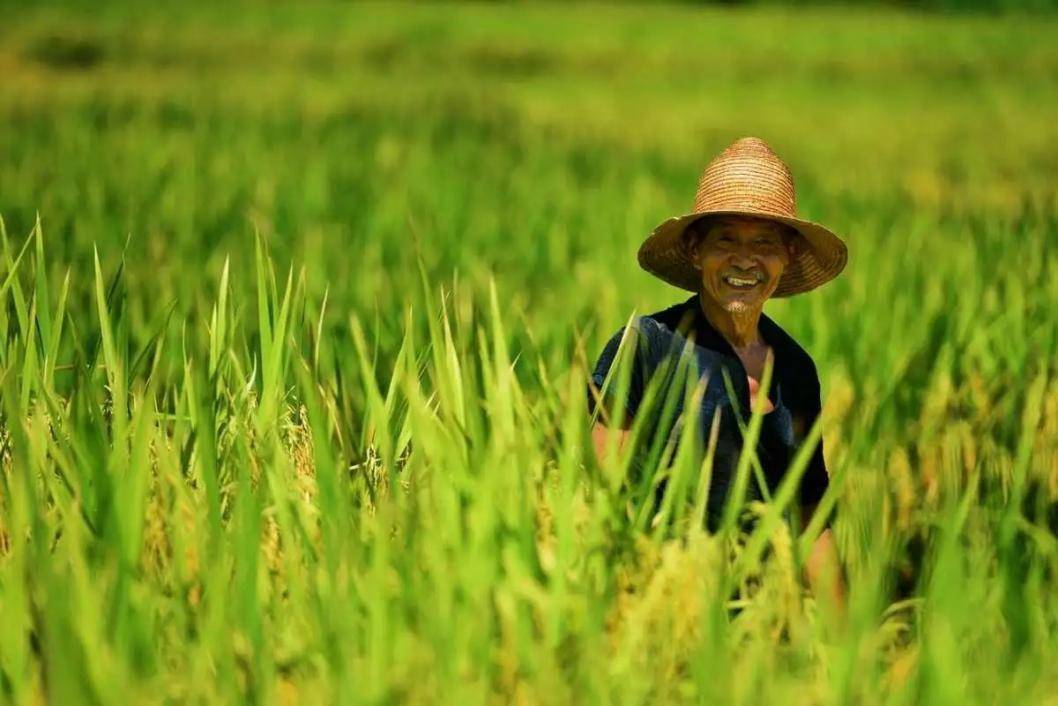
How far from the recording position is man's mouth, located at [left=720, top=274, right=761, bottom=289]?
170cm

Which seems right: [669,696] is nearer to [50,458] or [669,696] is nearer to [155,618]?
[155,618]

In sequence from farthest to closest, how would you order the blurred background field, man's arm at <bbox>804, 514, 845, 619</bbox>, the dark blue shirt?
1. the dark blue shirt
2. man's arm at <bbox>804, 514, 845, 619</bbox>
3. the blurred background field

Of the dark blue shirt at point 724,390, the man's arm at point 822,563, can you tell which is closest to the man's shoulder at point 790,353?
the dark blue shirt at point 724,390

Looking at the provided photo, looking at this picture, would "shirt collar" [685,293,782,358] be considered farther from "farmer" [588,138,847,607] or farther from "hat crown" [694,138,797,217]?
"hat crown" [694,138,797,217]

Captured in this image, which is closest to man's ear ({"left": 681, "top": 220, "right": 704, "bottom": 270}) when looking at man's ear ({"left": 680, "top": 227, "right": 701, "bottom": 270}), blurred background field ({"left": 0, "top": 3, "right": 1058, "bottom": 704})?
man's ear ({"left": 680, "top": 227, "right": 701, "bottom": 270})

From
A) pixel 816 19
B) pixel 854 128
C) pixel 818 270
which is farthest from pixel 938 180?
pixel 816 19

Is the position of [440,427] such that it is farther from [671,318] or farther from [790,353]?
[790,353]

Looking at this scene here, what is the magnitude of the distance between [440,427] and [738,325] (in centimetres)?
44

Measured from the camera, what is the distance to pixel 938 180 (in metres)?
6.54

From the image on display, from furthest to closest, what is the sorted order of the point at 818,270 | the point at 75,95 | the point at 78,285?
the point at 75,95
the point at 78,285
the point at 818,270

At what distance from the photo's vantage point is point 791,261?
185cm

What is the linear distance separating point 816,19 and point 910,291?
53.7 feet

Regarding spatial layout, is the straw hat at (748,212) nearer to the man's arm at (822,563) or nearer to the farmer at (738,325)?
the farmer at (738,325)

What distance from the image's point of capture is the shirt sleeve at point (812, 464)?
1.79m
